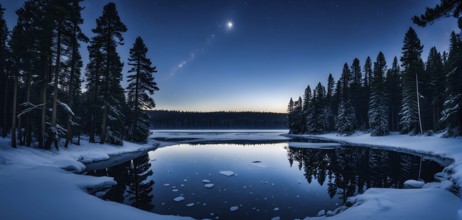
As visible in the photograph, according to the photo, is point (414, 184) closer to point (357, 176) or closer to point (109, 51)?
point (357, 176)

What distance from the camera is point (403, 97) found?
131ft

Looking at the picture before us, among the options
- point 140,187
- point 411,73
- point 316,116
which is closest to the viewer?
point 140,187

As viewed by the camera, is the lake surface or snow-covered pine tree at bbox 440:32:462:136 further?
snow-covered pine tree at bbox 440:32:462:136

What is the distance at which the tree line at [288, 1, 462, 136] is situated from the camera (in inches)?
937

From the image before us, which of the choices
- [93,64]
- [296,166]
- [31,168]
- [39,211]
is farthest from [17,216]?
[93,64]

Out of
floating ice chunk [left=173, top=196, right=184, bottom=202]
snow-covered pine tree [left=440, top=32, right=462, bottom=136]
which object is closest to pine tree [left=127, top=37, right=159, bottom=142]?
floating ice chunk [left=173, top=196, right=184, bottom=202]

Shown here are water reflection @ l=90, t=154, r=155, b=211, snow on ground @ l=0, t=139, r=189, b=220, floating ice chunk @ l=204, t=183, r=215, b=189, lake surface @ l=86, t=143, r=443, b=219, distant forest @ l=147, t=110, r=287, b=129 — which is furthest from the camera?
distant forest @ l=147, t=110, r=287, b=129

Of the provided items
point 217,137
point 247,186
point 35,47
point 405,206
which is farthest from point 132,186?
point 217,137

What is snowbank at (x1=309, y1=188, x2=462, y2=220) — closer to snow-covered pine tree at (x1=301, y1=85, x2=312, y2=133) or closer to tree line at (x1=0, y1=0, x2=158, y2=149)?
tree line at (x1=0, y1=0, x2=158, y2=149)

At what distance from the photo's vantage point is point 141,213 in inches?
288

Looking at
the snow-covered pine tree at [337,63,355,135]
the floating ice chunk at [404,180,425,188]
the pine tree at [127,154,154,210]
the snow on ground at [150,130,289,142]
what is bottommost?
the snow on ground at [150,130,289,142]

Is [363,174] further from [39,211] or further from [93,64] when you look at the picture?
[93,64]

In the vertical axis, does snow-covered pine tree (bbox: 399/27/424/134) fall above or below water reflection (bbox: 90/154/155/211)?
above

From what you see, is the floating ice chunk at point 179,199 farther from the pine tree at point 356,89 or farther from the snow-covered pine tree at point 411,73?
the pine tree at point 356,89
